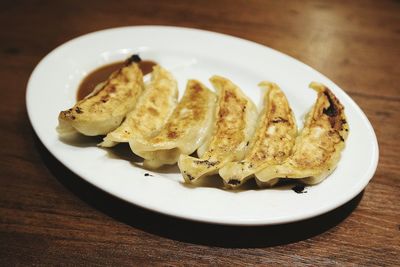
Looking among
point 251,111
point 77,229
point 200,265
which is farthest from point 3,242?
point 251,111

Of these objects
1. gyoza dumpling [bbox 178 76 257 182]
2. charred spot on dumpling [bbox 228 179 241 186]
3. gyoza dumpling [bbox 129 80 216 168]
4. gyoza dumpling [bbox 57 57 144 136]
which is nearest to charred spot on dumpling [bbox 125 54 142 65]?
gyoza dumpling [bbox 57 57 144 136]

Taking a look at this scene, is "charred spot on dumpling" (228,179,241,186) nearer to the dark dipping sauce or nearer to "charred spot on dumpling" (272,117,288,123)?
"charred spot on dumpling" (272,117,288,123)

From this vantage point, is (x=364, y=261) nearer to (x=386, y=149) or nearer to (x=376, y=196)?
(x=376, y=196)

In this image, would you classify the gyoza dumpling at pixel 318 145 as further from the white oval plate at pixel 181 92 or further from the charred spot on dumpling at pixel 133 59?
the charred spot on dumpling at pixel 133 59

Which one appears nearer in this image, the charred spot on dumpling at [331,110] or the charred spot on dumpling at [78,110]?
the charred spot on dumpling at [78,110]

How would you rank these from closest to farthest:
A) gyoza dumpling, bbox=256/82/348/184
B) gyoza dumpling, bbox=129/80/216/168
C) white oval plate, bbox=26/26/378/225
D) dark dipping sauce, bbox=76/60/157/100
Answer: white oval plate, bbox=26/26/378/225, gyoza dumpling, bbox=256/82/348/184, gyoza dumpling, bbox=129/80/216/168, dark dipping sauce, bbox=76/60/157/100

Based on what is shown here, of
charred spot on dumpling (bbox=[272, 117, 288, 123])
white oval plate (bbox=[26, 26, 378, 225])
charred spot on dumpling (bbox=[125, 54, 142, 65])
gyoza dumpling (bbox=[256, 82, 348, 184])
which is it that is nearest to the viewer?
white oval plate (bbox=[26, 26, 378, 225])

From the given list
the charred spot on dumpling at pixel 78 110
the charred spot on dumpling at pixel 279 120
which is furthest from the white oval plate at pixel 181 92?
the charred spot on dumpling at pixel 279 120
